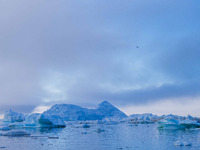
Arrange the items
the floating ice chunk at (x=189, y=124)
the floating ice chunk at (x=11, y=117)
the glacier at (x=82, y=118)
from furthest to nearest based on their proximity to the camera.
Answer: the floating ice chunk at (x=11, y=117), the glacier at (x=82, y=118), the floating ice chunk at (x=189, y=124)

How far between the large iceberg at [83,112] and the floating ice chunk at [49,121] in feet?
168

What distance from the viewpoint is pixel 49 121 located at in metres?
46.8

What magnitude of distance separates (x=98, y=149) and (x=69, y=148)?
222cm

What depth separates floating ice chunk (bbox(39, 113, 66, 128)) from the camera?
149 feet

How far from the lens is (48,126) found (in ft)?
160

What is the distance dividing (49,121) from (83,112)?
66.3 meters

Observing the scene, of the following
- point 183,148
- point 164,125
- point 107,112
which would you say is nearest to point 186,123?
point 164,125

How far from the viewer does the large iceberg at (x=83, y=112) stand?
106812 millimetres

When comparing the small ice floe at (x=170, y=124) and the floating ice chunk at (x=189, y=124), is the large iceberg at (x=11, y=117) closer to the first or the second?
the small ice floe at (x=170, y=124)

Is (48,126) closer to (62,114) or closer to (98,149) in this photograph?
(98,149)

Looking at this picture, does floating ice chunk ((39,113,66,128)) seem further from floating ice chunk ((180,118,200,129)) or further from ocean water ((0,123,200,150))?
floating ice chunk ((180,118,200,129))

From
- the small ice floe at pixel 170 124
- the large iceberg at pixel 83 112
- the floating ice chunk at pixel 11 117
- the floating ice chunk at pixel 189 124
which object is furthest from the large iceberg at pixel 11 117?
the floating ice chunk at pixel 189 124

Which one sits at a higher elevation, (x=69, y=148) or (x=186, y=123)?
(x=186, y=123)

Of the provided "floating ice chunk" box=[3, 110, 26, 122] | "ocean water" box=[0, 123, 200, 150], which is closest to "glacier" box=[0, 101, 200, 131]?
"floating ice chunk" box=[3, 110, 26, 122]
